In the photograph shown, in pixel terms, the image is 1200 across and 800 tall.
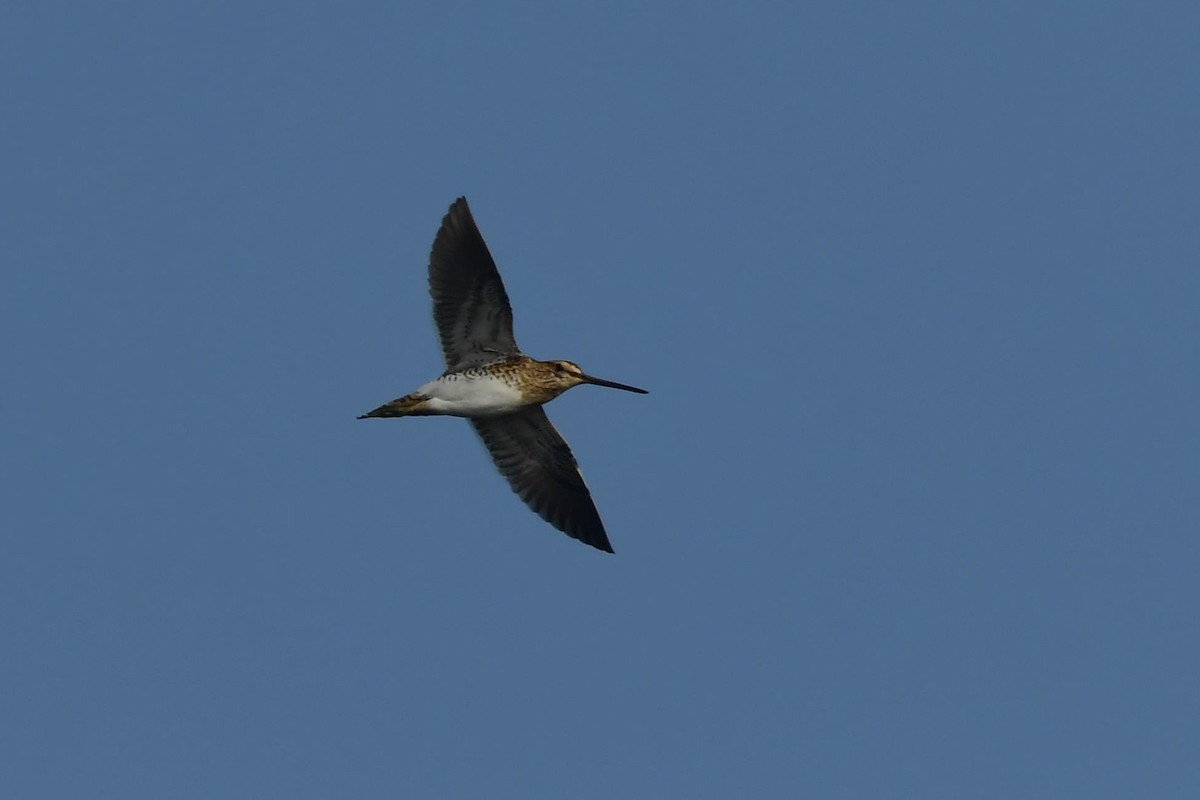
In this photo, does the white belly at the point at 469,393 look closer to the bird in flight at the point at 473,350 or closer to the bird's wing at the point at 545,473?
the bird in flight at the point at 473,350

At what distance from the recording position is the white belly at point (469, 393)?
2316cm

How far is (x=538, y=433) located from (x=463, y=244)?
8.84ft

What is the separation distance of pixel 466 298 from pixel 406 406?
1.49 meters

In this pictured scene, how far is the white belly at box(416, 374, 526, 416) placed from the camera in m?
23.2

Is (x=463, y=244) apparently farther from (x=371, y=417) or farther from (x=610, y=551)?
(x=610, y=551)

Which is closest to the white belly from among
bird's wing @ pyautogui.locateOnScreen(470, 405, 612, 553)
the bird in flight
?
the bird in flight

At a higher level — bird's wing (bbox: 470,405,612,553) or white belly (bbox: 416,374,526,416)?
white belly (bbox: 416,374,526,416)

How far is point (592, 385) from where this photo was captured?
24.0 meters

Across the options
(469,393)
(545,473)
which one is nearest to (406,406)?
(469,393)

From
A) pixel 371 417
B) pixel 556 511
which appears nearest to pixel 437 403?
pixel 371 417

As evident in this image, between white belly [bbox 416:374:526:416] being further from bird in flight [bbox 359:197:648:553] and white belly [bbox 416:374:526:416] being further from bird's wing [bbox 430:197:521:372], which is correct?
bird's wing [bbox 430:197:521:372]

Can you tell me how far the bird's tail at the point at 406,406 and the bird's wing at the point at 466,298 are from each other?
1.75 feet

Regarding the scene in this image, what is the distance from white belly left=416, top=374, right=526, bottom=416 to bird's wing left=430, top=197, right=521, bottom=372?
25cm

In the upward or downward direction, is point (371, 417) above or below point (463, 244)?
below
